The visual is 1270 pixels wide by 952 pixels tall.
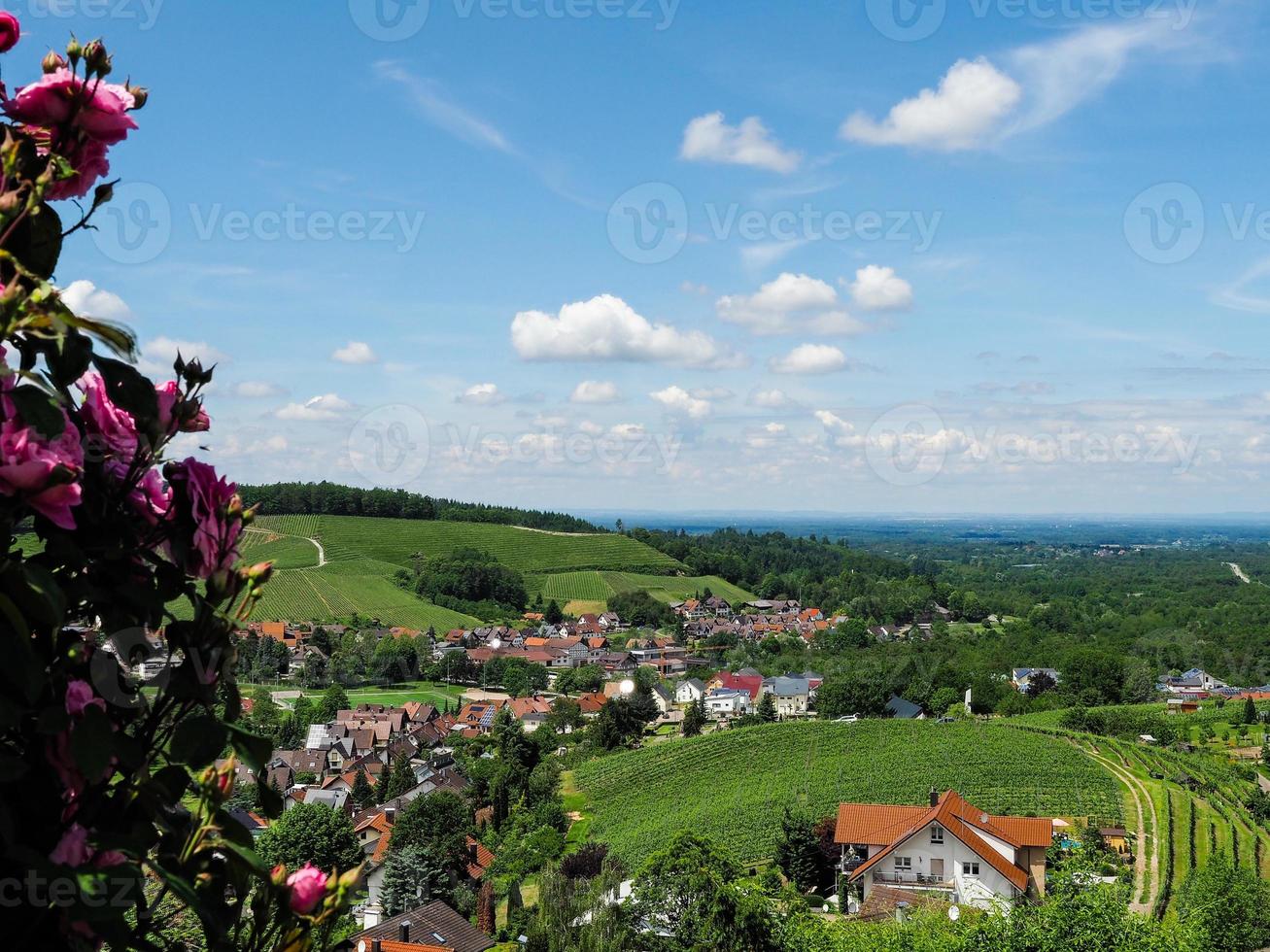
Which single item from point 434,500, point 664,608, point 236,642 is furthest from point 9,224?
point 434,500

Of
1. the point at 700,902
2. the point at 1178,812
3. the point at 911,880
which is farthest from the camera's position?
the point at 1178,812

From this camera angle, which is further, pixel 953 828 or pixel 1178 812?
pixel 1178 812

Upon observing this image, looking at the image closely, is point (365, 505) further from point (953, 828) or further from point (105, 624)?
point (105, 624)

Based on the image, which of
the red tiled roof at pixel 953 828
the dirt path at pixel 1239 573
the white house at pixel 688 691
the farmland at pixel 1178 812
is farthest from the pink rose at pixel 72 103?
the dirt path at pixel 1239 573

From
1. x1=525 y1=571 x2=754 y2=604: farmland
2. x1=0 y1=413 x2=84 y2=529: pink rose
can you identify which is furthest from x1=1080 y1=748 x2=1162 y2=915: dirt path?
x1=525 y1=571 x2=754 y2=604: farmland

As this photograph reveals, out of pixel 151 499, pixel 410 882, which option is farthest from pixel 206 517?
pixel 410 882

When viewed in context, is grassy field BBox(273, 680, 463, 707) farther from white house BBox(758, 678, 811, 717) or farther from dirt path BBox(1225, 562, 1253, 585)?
dirt path BBox(1225, 562, 1253, 585)
